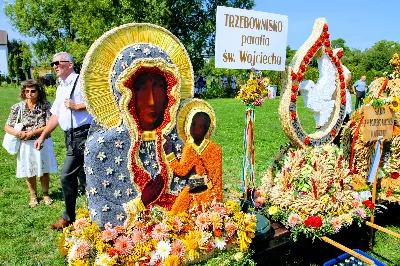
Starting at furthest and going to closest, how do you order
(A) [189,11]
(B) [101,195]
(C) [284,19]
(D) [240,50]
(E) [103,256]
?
(A) [189,11] → (C) [284,19] → (D) [240,50] → (B) [101,195] → (E) [103,256]

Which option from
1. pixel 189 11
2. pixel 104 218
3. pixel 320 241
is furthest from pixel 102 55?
pixel 189 11

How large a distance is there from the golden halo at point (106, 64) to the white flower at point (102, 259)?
1.04 m

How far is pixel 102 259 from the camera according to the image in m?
2.87

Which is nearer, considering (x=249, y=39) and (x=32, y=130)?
(x=249, y=39)

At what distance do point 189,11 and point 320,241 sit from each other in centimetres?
2100

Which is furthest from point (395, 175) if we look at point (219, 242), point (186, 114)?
point (186, 114)

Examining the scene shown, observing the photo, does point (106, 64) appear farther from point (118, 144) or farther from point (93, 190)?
point (93, 190)

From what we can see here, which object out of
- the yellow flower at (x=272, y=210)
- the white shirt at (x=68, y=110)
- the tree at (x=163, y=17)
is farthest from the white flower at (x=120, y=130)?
the tree at (x=163, y=17)

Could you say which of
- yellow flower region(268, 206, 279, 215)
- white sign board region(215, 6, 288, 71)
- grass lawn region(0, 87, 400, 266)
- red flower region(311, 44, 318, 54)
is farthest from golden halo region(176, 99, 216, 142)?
red flower region(311, 44, 318, 54)

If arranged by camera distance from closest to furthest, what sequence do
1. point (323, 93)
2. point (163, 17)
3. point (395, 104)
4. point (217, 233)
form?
point (217, 233), point (323, 93), point (395, 104), point (163, 17)

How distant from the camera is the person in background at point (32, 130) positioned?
5.27 meters

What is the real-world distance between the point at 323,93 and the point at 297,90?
48 cm

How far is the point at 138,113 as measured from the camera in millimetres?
3270

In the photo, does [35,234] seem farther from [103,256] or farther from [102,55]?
[102,55]
